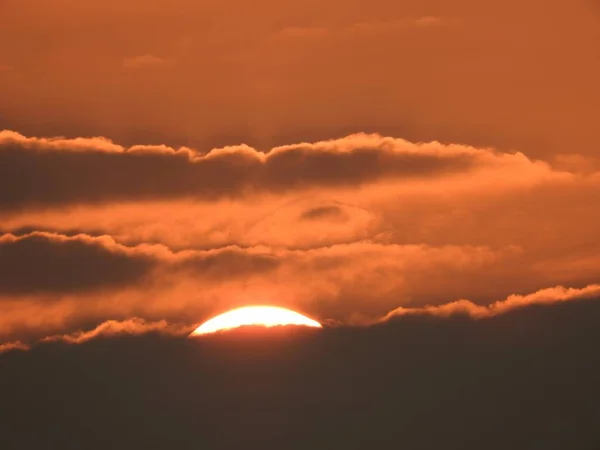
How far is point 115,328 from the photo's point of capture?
25.0 metres

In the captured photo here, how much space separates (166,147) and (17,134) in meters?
2.57

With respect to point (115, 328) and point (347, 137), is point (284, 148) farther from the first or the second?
point (115, 328)

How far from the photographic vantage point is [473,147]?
82.3 ft

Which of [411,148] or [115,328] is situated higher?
[411,148]

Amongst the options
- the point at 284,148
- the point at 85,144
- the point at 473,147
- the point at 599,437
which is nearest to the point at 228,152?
the point at 284,148

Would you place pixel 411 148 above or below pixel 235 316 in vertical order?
above

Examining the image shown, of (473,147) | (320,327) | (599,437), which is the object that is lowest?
(599,437)

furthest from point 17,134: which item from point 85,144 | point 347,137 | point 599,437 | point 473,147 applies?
point 599,437

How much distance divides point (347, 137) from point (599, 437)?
23.0ft

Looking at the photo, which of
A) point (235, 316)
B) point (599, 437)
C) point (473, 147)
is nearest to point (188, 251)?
point (235, 316)

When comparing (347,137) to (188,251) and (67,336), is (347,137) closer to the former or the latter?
(188,251)

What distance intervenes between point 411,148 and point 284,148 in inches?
88.6

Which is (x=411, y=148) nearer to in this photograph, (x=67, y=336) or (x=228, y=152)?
(x=228, y=152)

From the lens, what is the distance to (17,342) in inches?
984
